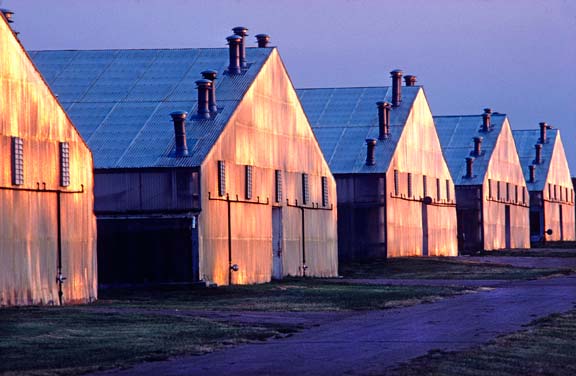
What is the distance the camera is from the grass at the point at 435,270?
6194 centimetres

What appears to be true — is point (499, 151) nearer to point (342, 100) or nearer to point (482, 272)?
point (342, 100)

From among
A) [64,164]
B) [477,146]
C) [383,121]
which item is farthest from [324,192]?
[477,146]

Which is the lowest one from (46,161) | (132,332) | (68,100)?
(132,332)

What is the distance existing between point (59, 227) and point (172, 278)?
9.77 m

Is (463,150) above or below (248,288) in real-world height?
above

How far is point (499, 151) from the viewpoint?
104062 mm

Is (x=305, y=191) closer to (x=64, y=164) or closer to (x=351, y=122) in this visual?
(x=351, y=122)

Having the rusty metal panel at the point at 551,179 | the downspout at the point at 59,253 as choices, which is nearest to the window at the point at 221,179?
the downspout at the point at 59,253

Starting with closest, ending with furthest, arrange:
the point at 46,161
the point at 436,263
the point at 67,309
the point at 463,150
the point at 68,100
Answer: the point at 67,309, the point at 46,161, the point at 68,100, the point at 436,263, the point at 463,150

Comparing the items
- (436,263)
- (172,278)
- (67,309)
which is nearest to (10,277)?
(67,309)

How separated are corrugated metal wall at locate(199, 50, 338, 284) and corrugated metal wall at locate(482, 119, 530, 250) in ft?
120

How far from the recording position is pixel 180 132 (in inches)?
1972

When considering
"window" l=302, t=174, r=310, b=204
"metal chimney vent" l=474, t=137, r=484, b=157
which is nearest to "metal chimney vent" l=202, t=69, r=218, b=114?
"window" l=302, t=174, r=310, b=204

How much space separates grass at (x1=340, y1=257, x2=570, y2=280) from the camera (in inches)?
2438
